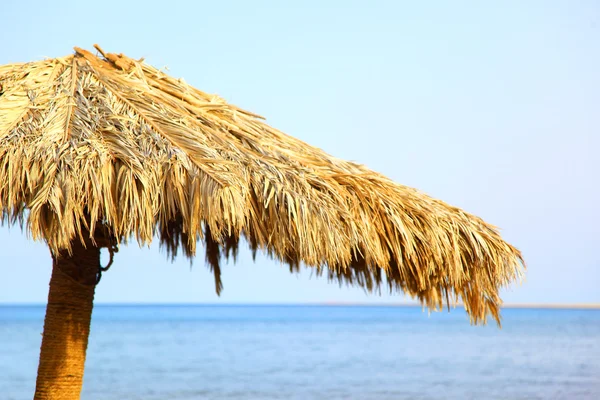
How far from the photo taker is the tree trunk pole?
3518 mm

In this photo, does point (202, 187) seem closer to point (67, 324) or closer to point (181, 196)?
point (181, 196)

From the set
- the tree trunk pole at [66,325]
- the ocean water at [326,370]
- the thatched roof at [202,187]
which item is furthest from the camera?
the ocean water at [326,370]

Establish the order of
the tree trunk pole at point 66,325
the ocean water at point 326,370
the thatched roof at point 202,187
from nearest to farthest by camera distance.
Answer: the thatched roof at point 202,187 → the tree trunk pole at point 66,325 → the ocean water at point 326,370

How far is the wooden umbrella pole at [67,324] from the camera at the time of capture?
11.5 feet

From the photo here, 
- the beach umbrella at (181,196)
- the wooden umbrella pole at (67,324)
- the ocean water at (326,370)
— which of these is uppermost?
the beach umbrella at (181,196)

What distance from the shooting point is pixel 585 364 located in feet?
42.3

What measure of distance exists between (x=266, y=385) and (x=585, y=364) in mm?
6039

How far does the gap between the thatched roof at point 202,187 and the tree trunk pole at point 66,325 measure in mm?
315

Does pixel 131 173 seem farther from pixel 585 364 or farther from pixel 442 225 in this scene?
pixel 585 364

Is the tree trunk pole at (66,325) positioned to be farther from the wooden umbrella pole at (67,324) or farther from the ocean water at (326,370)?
the ocean water at (326,370)

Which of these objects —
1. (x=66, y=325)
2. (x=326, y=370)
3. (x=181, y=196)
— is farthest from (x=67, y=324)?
(x=326, y=370)

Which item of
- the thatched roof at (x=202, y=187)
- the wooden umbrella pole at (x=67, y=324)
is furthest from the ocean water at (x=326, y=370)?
the thatched roof at (x=202, y=187)

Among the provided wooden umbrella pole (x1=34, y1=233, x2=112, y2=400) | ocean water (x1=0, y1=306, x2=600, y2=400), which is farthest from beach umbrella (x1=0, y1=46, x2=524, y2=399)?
ocean water (x1=0, y1=306, x2=600, y2=400)

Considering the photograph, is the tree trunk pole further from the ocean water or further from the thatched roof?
the ocean water
